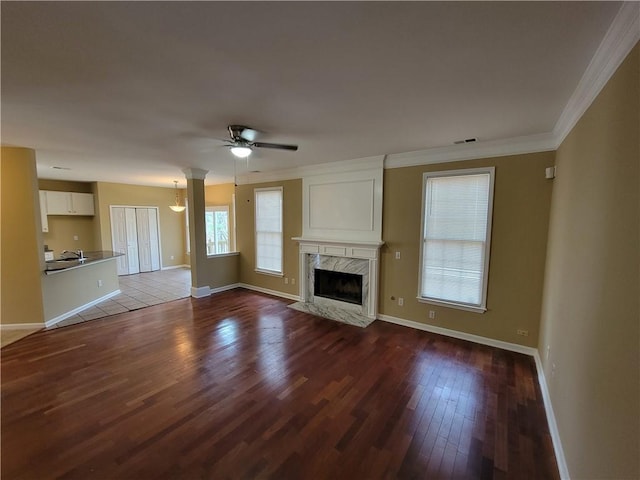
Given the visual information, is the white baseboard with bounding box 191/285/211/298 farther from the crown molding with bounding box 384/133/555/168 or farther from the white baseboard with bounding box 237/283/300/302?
the crown molding with bounding box 384/133/555/168

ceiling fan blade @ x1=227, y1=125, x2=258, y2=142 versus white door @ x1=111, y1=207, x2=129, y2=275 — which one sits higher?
ceiling fan blade @ x1=227, y1=125, x2=258, y2=142

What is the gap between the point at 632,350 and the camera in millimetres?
1078

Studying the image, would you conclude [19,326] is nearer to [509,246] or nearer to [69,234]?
[69,234]

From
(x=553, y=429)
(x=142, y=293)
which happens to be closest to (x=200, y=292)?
(x=142, y=293)

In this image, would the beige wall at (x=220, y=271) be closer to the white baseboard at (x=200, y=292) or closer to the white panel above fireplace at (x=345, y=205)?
the white baseboard at (x=200, y=292)

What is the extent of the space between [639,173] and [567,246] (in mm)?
1373

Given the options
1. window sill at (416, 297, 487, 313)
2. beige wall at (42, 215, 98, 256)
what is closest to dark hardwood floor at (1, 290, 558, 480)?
window sill at (416, 297, 487, 313)

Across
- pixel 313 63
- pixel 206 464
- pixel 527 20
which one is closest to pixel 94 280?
pixel 206 464

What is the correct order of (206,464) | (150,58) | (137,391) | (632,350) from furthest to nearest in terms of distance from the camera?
(137,391) → (206,464) → (150,58) → (632,350)

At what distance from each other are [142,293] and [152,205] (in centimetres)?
338

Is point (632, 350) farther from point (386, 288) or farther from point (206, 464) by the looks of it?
point (386, 288)

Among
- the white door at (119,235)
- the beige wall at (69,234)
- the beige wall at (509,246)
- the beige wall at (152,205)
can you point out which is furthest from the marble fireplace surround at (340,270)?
the beige wall at (69,234)

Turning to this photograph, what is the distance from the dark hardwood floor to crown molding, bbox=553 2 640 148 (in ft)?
8.21

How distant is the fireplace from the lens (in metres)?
4.80
